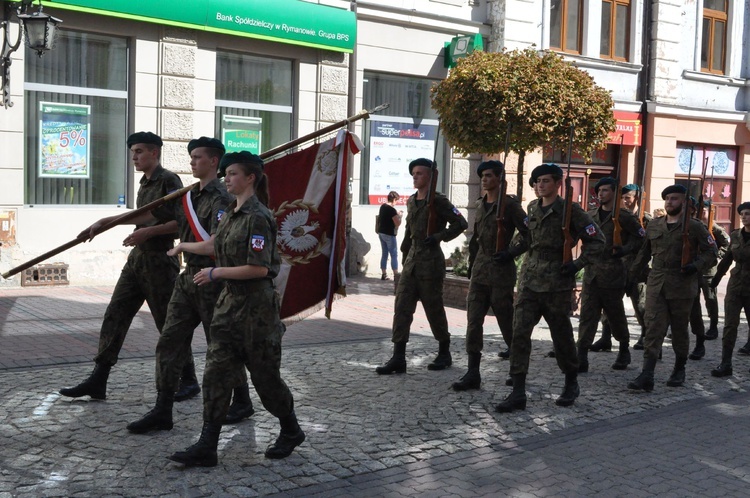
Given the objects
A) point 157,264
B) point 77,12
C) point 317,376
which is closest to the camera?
point 157,264

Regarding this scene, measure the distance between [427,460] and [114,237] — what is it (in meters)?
9.02

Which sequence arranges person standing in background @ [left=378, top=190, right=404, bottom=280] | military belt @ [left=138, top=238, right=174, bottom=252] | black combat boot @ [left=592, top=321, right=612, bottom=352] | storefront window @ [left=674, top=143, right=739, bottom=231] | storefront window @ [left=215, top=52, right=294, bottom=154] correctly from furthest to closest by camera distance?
storefront window @ [left=674, top=143, right=739, bottom=231] < person standing in background @ [left=378, top=190, right=404, bottom=280] < storefront window @ [left=215, top=52, right=294, bottom=154] < black combat boot @ [left=592, top=321, right=612, bottom=352] < military belt @ [left=138, top=238, right=174, bottom=252]

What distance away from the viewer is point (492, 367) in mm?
8961

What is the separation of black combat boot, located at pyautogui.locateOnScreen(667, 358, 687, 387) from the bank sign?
350 inches

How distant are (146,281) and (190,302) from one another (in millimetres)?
715

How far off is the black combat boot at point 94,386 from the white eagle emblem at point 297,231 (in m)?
1.56

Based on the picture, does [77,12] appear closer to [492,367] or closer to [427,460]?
[492,367]

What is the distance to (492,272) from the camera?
319 inches

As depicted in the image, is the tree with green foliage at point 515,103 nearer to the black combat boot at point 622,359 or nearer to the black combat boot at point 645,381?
the black combat boot at point 622,359

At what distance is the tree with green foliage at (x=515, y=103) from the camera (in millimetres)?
13320

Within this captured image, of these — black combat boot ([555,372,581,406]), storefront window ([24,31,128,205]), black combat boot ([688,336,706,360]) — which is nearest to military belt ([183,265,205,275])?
black combat boot ([555,372,581,406])

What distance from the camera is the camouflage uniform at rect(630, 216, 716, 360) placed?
8495mm

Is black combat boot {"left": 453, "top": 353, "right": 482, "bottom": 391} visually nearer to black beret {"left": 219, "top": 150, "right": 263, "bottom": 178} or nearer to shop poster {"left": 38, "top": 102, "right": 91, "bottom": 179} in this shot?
black beret {"left": 219, "top": 150, "right": 263, "bottom": 178}

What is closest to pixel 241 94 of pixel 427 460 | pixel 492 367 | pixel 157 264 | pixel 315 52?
pixel 315 52
